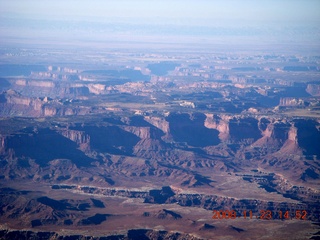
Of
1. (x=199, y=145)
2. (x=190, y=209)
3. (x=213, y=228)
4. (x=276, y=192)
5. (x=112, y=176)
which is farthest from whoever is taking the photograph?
(x=199, y=145)

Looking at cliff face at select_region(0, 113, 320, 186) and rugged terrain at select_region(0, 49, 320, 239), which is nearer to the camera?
rugged terrain at select_region(0, 49, 320, 239)

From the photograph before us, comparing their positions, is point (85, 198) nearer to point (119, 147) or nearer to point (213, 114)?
point (119, 147)

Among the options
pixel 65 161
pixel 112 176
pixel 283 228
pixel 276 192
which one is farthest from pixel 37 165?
pixel 283 228

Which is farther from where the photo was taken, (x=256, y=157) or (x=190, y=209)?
(x=256, y=157)

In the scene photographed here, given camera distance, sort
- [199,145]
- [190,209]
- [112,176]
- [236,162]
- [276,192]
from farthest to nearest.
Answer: [199,145]
[236,162]
[112,176]
[276,192]
[190,209]
